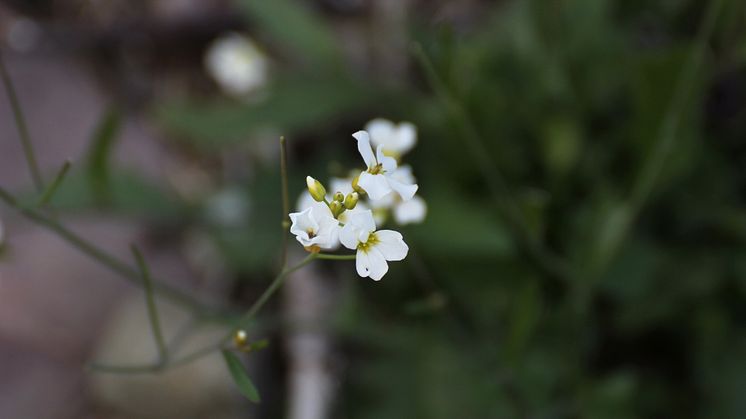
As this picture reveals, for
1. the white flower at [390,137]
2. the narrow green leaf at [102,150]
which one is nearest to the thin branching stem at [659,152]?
the white flower at [390,137]

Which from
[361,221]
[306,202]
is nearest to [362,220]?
[361,221]

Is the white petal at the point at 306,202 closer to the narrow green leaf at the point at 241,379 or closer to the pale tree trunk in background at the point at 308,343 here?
the narrow green leaf at the point at 241,379

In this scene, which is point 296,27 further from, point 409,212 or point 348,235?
point 348,235

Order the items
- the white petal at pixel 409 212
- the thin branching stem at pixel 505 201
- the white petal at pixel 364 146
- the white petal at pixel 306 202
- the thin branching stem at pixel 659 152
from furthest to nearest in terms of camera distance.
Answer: the thin branching stem at pixel 659 152 < the thin branching stem at pixel 505 201 < the white petal at pixel 409 212 < the white petal at pixel 306 202 < the white petal at pixel 364 146

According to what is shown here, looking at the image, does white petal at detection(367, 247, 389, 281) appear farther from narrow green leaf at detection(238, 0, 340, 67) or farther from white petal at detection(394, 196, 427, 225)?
narrow green leaf at detection(238, 0, 340, 67)

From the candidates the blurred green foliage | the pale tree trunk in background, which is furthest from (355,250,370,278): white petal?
the pale tree trunk in background

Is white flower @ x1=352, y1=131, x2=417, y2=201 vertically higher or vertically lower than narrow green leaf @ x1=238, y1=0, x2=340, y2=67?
lower
